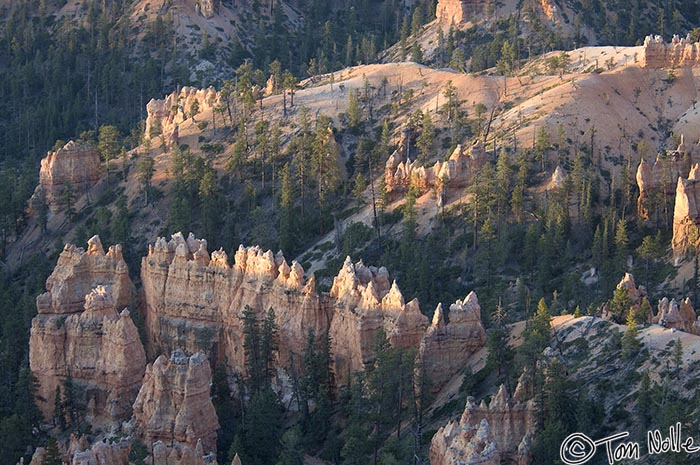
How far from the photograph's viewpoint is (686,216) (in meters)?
109

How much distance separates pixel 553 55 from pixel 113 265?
199 feet

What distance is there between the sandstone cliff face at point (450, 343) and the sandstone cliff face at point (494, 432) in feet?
31.4

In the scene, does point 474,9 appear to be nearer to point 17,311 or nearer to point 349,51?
point 349,51

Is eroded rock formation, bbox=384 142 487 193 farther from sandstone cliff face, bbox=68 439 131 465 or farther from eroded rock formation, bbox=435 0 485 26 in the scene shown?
eroded rock formation, bbox=435 0 485 26

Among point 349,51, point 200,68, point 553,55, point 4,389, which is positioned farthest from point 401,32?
point 4,389

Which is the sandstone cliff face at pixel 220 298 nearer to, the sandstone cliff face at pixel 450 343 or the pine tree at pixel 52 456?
the sandstone cliff face at pixel 450 343

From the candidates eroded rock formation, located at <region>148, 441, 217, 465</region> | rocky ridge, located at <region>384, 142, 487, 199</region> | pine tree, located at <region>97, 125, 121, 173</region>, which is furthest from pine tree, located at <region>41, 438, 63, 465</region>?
pine tree, located at <region>97, 125, 121, 173</region>

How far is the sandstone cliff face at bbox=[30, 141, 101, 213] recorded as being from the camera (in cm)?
14450

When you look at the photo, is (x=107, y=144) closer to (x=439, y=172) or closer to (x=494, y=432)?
(x=439, y=172)

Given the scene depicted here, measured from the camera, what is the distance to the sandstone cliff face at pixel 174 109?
5994 inches

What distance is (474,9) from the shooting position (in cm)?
18512

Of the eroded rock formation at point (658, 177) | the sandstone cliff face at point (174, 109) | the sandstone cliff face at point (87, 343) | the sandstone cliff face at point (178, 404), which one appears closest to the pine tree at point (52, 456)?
the sandstone cliff face at point (178, 404)
